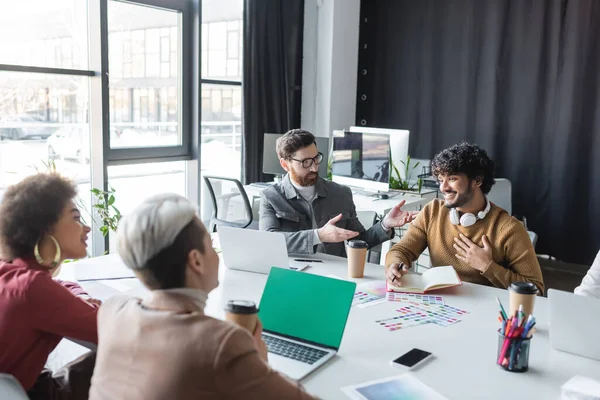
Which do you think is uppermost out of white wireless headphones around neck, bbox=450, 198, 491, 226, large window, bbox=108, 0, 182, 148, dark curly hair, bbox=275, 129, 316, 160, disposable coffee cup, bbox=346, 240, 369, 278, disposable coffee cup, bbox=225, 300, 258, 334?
large window, bbox=108, 0, 182, 148

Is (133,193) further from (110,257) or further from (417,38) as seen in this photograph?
(417,38)

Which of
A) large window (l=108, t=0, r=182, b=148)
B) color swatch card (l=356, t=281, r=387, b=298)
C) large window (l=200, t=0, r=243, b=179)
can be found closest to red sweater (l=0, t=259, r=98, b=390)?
color swatch card (l=356, t=281, r=387, b=298)

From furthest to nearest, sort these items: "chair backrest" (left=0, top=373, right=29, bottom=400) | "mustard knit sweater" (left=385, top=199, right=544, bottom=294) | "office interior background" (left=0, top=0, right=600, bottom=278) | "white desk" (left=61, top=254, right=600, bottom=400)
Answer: "office interior background" (left=0, top=0, right=600, bottom=278) < "mustard knit sweater" (left=385, top=199, right=544, bottom=294) < "white desk" (left=61, top=254, right=600, bottom=400) < "chair backrest" (left=0, top=373, right=29, bottom=400)

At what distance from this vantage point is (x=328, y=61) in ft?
17.6

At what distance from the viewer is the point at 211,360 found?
0.95 meters

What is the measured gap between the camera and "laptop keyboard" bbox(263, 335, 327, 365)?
4.84ft

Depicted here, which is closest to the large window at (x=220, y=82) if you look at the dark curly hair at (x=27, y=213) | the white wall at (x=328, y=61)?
the white wall at (x=328, y=61)

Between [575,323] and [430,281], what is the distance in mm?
600

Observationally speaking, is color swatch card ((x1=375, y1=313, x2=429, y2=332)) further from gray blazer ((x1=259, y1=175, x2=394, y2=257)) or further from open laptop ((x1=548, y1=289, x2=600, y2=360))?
gray blazer ((x1=259, y1=175, x2=394, y2=257))

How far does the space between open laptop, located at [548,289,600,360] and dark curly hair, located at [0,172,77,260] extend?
131cm

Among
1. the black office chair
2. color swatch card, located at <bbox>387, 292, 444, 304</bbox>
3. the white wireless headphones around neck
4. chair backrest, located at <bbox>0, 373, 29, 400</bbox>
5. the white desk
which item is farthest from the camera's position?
the black office chair

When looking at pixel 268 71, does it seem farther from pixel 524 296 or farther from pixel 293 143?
pixel 524 296

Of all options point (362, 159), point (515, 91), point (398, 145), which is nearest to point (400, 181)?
point (398, 145)

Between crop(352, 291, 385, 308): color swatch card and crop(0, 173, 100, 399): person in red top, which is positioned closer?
crop(0, 173, 100, 399): person in red top
